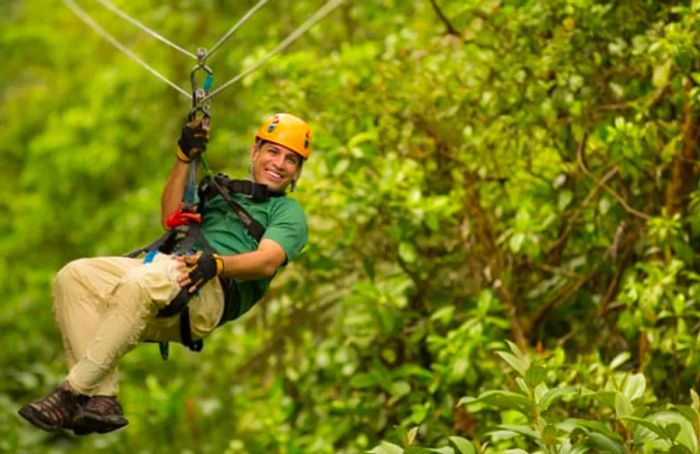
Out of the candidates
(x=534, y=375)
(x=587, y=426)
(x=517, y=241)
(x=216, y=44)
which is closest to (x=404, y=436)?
(x=534, y=375)

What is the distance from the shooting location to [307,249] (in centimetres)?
891

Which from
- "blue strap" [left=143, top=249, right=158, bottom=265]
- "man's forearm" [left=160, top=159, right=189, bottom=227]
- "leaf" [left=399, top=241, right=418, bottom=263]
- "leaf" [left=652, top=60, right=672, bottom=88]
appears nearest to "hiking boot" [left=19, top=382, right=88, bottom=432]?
"blue strap" [left=143, top=249, right=158, bottom=265]

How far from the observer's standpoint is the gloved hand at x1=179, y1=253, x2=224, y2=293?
5.74 metres

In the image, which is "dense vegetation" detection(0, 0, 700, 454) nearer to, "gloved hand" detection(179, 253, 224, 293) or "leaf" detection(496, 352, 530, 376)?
"leaf" detection(496, 352, 530, 376)

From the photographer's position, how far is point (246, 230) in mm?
6055

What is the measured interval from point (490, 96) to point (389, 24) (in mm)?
2467

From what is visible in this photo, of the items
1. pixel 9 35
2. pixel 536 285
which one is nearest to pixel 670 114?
pixel 536 285

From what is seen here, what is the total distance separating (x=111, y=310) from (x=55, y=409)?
0.40 metres

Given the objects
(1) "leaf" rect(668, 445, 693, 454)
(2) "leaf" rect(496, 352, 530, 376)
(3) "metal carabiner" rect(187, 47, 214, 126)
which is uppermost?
(3) "metal carabiner" rect(187, 47, 214, 126)

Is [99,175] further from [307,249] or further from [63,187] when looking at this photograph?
[307,249]

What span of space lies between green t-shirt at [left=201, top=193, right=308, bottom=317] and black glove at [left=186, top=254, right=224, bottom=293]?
0.86ft

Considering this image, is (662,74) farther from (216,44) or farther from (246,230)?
(246,230)

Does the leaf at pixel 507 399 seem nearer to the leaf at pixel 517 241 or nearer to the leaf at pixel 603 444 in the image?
the leaf at pixel 603 444

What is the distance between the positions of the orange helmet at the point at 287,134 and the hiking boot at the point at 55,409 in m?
1.23
